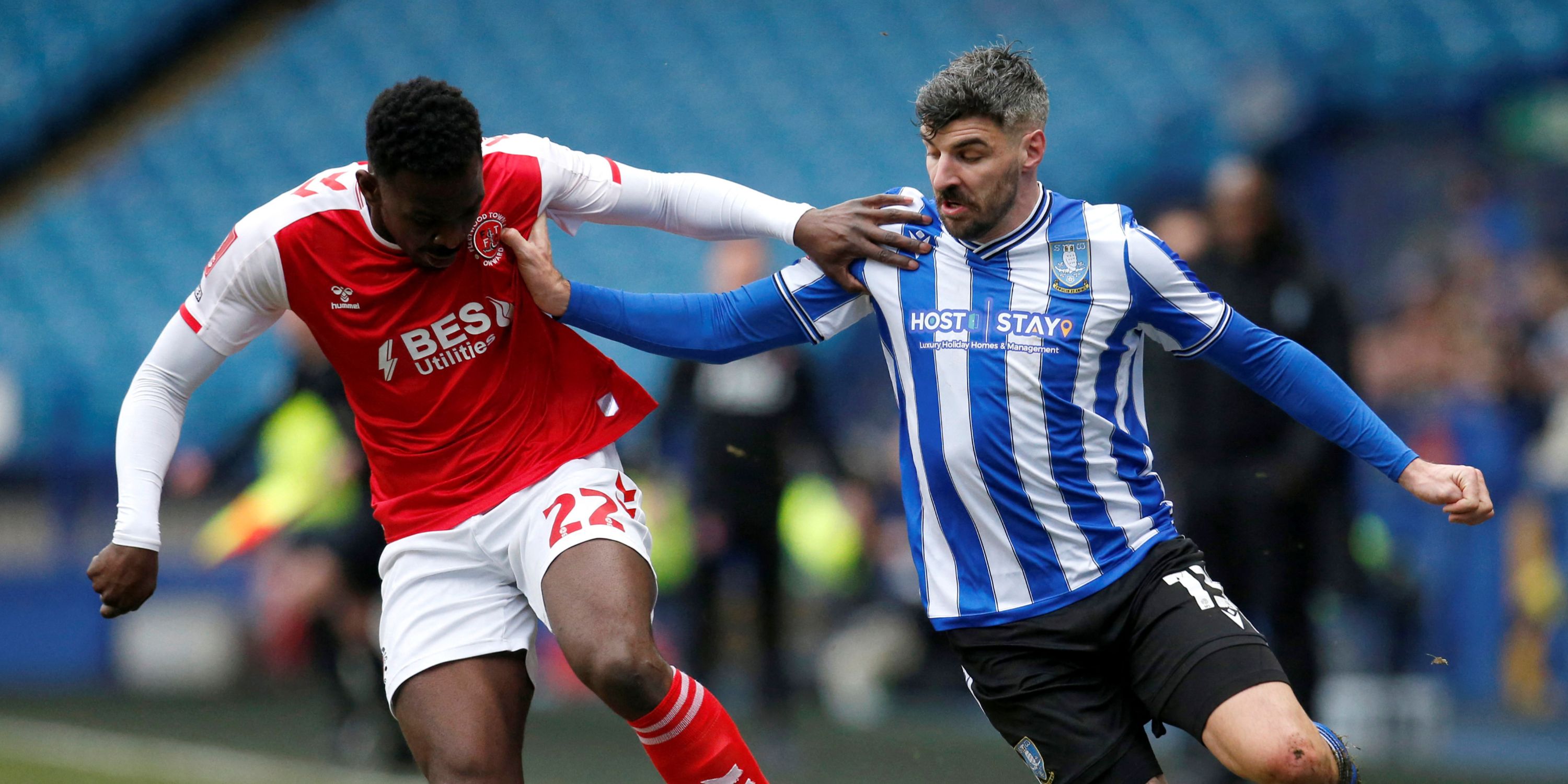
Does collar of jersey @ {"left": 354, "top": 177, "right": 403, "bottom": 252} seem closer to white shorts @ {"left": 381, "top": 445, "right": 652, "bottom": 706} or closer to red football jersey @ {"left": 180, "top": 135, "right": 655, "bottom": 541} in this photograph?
red football jersey @ {"left": 180, "top": 135, "right": 655, "bottom": 541}

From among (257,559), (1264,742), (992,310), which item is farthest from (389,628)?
(257,559)

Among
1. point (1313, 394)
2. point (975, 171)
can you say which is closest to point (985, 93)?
point (975, 171)

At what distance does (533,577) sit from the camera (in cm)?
342

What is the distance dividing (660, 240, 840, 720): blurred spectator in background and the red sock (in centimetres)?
342

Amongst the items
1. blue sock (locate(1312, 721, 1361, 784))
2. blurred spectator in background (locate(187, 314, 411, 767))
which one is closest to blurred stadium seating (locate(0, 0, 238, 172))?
blurred spectator in background (locate(187, 314, 411, 767))

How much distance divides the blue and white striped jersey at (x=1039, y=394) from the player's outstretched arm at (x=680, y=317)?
30 centimetres

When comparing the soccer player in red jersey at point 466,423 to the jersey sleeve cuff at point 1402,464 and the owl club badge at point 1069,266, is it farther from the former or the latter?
the jersey sleeve cuff at point 1402,464

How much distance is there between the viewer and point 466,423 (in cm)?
356

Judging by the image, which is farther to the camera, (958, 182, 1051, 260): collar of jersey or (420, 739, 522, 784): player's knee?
(958, 182, 1051, 260): collar of jersey

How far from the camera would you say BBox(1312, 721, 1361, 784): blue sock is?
3137 mm

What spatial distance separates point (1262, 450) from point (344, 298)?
364 cm

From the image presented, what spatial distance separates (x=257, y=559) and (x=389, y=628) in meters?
5.87

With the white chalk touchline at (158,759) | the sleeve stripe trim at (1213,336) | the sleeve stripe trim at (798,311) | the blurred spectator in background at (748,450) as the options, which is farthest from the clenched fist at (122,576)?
the blurred spectator in background at (748,450)

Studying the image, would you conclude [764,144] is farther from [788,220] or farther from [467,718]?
[467,718]
